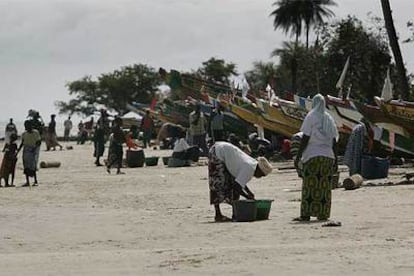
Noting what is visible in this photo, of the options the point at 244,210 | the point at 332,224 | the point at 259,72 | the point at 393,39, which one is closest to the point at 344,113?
the point at 393,39

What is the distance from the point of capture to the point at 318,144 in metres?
12.8

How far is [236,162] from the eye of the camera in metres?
13.2

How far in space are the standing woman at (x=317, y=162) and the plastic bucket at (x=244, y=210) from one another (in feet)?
2.08

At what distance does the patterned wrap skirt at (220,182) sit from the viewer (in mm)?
13273

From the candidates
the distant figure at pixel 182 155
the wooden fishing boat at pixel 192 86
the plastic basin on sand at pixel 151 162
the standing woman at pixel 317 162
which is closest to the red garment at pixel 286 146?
the distant figure at pixel 182 155

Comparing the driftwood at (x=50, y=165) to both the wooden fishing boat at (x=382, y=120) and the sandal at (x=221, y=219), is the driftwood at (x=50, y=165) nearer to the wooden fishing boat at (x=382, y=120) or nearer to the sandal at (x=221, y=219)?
the wooden fishing boat at (x=382, y=120)

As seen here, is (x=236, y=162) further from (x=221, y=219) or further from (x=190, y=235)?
(x=190, y=235)

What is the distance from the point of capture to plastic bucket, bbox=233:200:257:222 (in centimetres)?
1264

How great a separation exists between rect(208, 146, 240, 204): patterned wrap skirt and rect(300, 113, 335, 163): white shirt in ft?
3.82

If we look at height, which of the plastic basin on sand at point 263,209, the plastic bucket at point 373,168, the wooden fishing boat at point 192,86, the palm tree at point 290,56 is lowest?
the plastic basin on sand at point 263,209

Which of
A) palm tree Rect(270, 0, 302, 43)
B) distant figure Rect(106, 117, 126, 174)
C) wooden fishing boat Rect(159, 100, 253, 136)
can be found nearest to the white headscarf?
distant figure Rect(106, 117, 126, 174)

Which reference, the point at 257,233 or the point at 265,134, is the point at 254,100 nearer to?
the point at 265,134

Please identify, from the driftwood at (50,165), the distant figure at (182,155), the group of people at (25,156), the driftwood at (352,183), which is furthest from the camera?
the driftwood at (50,165)

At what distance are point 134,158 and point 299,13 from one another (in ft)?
148
